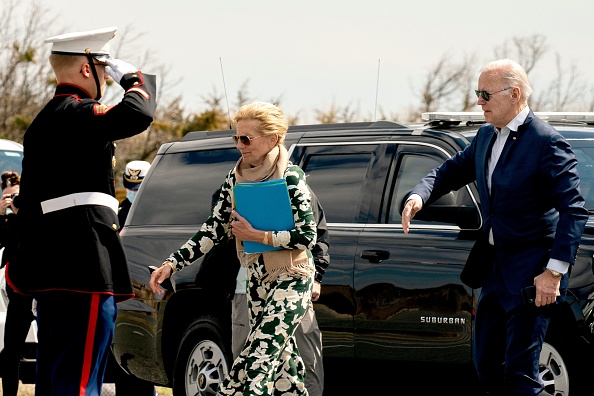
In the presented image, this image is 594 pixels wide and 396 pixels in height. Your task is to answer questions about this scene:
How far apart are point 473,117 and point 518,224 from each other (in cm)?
165

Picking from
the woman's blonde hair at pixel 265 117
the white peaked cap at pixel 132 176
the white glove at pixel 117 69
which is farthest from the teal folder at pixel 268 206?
the white peaked cap at pixel 132 176

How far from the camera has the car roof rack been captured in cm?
762

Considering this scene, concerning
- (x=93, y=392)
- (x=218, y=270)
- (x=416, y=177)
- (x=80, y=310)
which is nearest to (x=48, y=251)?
(x=80, y=310)

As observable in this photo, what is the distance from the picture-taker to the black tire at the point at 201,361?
7945 millimetres

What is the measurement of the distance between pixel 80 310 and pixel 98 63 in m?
1.18

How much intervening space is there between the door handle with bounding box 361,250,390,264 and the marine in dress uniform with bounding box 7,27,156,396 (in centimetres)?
177

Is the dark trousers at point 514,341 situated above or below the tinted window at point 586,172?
below

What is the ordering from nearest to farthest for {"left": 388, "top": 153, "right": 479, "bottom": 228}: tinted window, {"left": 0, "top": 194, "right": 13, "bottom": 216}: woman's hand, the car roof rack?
{"left": 388, "top": 153, "right": 479, "bottom": 228}: tinted window, the car roof rack, {"left": 0, "top": 194, "right": 13, "bottom": 216}: woman's hand

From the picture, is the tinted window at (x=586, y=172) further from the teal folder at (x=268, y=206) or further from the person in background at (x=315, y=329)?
the teal folder at (x=268, y=206)

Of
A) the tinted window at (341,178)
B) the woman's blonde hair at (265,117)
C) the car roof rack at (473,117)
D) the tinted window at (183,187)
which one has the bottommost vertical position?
the tinted window at (183,187)

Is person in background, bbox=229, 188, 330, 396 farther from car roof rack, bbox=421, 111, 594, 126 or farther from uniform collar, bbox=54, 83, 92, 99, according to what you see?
uniform collar, bbox=54, 83, 92, 99

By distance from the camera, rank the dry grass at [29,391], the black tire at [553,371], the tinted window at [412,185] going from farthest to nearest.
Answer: the dry grass at [29,391] < the tinted window at [412,185] < the black tire at [553,371]

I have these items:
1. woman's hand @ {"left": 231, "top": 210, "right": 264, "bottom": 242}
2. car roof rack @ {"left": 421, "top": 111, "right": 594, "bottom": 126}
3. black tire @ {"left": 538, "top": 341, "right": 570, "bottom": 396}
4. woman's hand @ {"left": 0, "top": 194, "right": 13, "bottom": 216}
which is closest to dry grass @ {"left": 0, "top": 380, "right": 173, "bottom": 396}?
woman's hand @ {"left": 0, "top": 194, "right": 13, "bottom": 216}

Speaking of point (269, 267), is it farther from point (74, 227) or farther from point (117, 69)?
point (117, 69)
